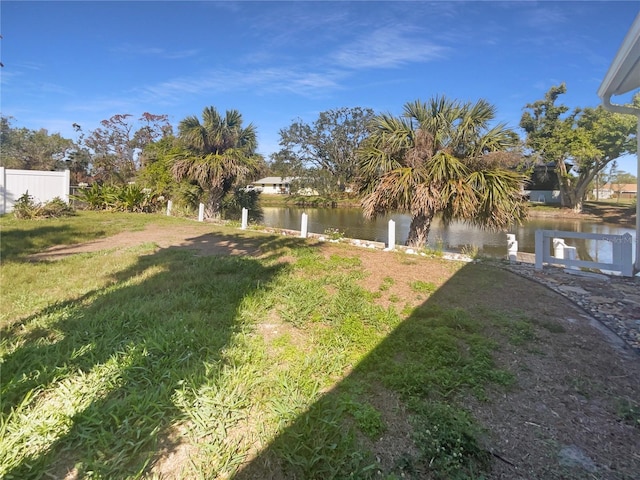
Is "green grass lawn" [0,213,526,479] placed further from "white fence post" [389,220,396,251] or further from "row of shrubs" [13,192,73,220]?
"row of shrubs" [13,192,73,220]

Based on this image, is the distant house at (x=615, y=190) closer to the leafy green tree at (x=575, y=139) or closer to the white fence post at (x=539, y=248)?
the leafy green tree at (x=575, y=139)

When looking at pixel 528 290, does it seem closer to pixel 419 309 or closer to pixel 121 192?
pixel 419 309

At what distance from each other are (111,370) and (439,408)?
220 centimetres

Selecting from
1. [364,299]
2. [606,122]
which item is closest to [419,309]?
[364,299]

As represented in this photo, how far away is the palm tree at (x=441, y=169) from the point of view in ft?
24.8

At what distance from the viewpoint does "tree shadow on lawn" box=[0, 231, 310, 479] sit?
1715mm

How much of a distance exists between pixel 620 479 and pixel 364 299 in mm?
2600

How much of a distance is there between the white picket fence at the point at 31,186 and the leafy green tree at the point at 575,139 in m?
31.5

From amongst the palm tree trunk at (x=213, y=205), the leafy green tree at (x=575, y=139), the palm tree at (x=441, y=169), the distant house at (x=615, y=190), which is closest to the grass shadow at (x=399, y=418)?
the palm tree at (x=441, y=169)

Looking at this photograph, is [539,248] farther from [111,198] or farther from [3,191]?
[3,191]

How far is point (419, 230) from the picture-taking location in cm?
841

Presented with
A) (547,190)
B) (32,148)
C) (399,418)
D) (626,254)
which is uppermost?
(32,148)

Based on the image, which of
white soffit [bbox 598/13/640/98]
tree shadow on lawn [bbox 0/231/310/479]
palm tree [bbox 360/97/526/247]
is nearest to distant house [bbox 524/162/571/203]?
palm tree [bbox 360/97/526/247]

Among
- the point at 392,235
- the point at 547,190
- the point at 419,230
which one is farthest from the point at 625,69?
the point at 547,190
